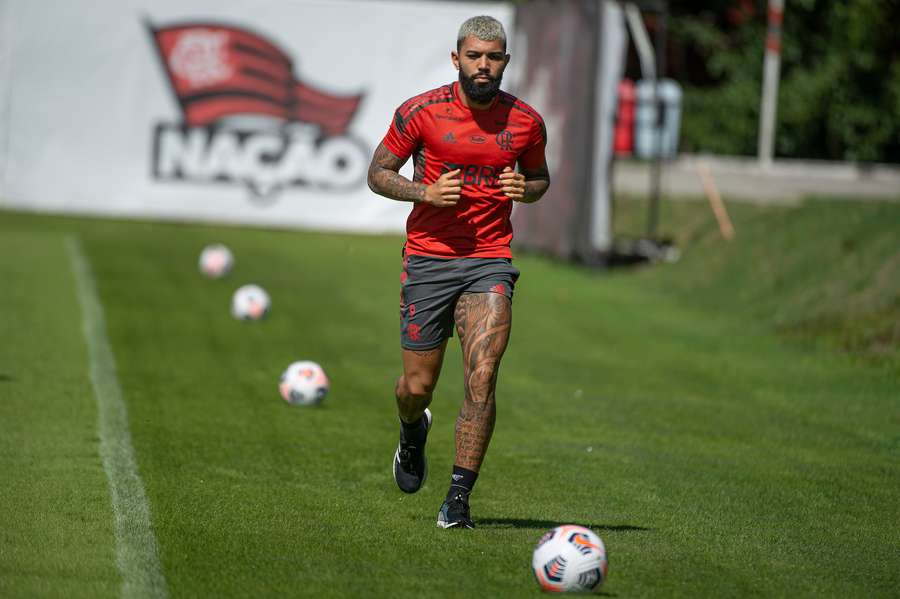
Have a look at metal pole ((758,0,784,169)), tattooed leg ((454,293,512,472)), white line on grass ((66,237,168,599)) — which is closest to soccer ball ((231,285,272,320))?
white line on grass ((66,237,168,599))

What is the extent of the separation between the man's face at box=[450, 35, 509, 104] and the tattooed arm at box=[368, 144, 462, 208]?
412 millimetres

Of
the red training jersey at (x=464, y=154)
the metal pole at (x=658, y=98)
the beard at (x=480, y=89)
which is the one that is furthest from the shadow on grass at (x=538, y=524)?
the metal pole at (x=658, y=98)

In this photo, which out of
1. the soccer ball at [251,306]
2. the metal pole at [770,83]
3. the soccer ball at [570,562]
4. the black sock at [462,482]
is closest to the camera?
the soccer ball at [570,562]

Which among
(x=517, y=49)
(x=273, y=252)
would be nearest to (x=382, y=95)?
(x=517, y=49)

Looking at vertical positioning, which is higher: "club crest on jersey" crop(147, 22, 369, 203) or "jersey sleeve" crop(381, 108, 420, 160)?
"jersey sleeve" crop(381, 108, 420, 160)

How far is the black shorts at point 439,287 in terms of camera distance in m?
7.50

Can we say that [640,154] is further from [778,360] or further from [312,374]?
[312,374]

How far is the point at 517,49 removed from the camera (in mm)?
24656

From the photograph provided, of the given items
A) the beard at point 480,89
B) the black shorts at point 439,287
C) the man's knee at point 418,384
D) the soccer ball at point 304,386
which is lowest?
the soccer ball at point 304,386

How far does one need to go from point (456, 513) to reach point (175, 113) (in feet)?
59.9

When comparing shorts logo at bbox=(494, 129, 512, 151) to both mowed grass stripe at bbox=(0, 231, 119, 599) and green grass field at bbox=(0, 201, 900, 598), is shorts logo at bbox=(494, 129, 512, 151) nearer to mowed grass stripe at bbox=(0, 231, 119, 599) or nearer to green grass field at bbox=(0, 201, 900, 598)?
green grass field at bbox=(0, 201, 900, 598)

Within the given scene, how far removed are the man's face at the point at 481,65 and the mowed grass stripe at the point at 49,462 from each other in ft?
9.06

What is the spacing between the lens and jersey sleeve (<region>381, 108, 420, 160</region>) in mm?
7434

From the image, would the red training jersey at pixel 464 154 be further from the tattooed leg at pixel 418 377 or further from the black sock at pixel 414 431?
the black sock at pixel 414 431
